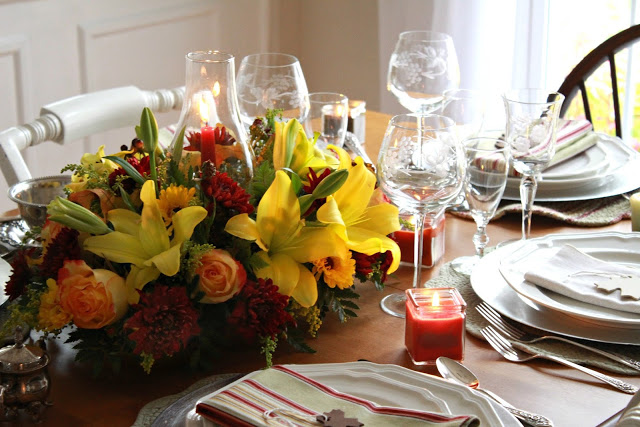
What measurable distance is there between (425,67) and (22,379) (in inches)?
38.5

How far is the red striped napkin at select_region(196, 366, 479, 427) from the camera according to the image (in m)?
0.70

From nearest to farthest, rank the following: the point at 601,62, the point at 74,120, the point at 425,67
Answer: the point at 425,67, the point at 74,120, the point at 601,62

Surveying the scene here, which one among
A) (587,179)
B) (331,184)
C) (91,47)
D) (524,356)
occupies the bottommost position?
(524,356)

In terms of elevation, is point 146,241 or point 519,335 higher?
point 146,241

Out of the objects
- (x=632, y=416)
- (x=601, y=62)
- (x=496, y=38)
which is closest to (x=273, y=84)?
(x=632, y=416)

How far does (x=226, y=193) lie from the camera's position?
870 millimetres

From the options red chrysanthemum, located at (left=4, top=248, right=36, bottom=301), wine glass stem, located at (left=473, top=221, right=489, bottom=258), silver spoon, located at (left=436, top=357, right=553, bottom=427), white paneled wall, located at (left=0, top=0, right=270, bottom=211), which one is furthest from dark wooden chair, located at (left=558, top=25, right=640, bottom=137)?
white paneled wall, located at (left=0, top=0, right=270, bottom=211)

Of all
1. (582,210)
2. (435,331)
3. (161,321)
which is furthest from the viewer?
(582,210)

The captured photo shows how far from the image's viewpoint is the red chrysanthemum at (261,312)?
842mm

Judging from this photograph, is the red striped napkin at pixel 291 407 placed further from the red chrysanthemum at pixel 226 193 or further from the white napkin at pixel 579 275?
the white napkin at pixel 579 275

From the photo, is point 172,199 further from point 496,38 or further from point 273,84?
point 496,38

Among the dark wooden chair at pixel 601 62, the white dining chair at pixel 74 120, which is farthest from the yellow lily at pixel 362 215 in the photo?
the dark wooden chair at pixel 601 62

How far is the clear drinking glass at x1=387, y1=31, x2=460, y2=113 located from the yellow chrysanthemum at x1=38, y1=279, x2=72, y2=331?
2.87 ft

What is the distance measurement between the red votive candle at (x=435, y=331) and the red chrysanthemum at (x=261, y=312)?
0.16 metres
